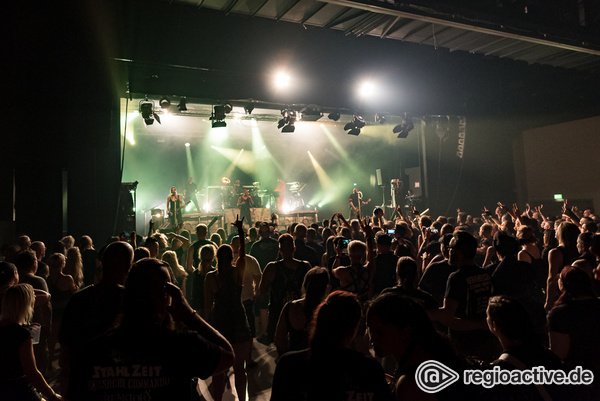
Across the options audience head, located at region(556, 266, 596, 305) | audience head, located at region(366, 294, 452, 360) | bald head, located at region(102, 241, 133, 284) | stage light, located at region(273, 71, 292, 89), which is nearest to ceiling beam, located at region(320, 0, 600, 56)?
stage light, located at region(273, 71, 292, 89)

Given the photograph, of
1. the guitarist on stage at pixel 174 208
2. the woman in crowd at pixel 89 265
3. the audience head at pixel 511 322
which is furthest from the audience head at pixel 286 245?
the guitarist on stage at pixel 174 208

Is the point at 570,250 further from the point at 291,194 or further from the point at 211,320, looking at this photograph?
the point at 291,194

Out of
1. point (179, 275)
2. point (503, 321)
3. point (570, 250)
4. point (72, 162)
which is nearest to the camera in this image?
point (503, 321)

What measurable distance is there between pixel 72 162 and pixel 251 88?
4958mm

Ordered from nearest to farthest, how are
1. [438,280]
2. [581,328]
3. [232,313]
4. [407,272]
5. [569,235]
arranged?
1. [581,328]
2. [407,272]
3. [232,313]
4. [438,280]
5. [569,235]

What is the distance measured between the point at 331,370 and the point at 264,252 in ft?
16.8

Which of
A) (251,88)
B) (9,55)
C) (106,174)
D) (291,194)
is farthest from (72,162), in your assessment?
(291,194)

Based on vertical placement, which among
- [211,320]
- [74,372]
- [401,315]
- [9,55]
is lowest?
[211,320]

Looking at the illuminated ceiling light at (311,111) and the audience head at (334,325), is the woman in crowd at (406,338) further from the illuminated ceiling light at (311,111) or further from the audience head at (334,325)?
the illuminated ceiling light at (311,111)

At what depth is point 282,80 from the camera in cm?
1202

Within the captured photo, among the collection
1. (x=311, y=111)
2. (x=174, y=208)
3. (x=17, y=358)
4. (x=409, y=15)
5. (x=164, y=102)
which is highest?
(x=409, y=15)

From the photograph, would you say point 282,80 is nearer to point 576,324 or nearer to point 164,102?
point 164,102

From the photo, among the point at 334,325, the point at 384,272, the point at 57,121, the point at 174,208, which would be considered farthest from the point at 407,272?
the point at 174,208

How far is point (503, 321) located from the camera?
222 centimetres
